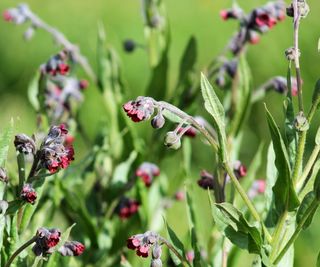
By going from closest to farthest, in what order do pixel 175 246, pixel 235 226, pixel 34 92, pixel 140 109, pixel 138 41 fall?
pixel 140 109 < pixel 235 226 < pixel 175 246 < pixel 34 92 < pixel 138 41

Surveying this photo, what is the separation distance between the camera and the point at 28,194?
169 cm

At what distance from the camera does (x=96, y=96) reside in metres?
5.70

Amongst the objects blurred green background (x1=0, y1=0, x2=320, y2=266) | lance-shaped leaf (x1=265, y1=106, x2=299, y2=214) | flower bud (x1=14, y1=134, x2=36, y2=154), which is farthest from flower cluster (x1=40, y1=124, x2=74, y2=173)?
blurred green background (x1=0, y1=0, x2=320, y2=266)

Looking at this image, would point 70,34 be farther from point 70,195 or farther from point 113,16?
point 70,195

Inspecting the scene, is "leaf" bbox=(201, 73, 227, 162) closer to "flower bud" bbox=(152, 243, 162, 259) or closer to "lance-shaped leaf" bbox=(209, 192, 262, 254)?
"lance-shaped leaf" bbox=(209, 192, 262, 254)

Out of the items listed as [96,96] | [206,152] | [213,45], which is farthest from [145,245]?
[213,45]

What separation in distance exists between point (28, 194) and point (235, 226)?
16.5 inches

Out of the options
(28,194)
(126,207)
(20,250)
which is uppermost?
(28,194)

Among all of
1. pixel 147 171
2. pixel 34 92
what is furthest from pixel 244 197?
pixel 34 92

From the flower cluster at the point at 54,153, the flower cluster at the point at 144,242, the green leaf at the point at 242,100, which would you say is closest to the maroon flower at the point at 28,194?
the flower cluster at the point at 54,153

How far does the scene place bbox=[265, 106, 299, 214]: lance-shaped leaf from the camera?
5.53 feet

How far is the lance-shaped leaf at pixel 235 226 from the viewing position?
172 cm

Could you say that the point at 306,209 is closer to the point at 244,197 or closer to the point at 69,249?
the point at 244,197

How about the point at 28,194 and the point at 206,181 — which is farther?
the point at 206,181
